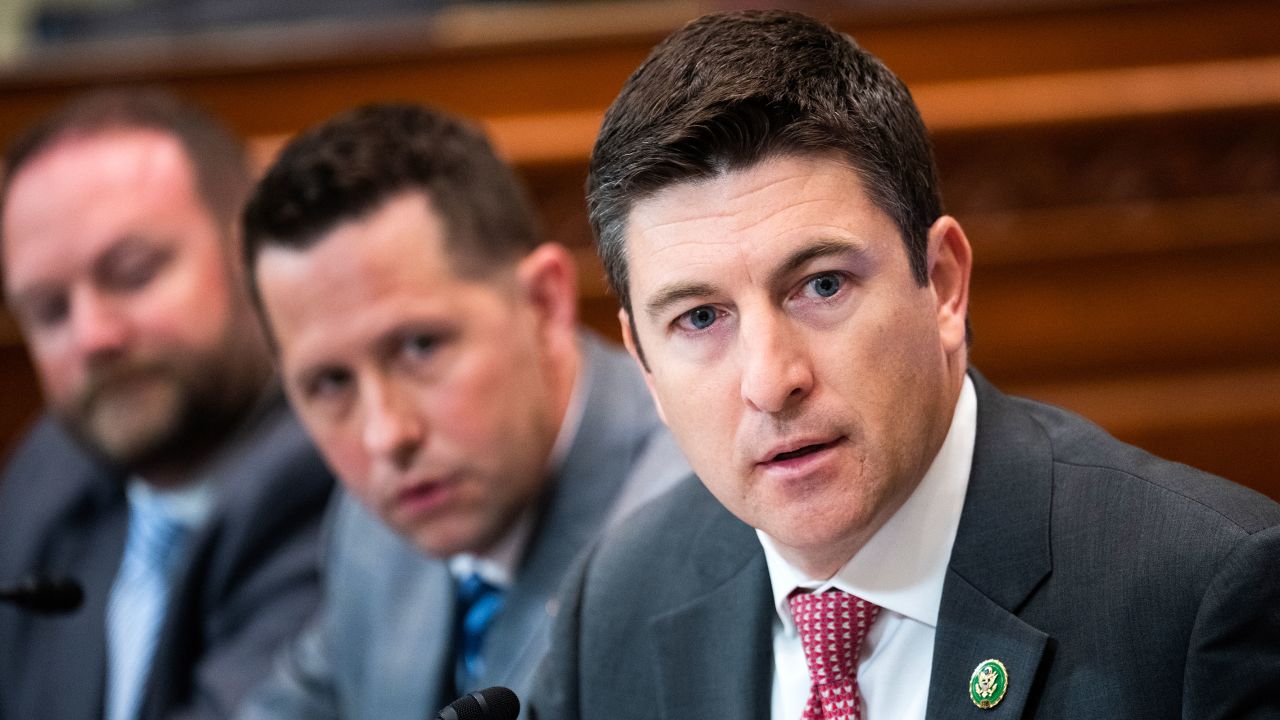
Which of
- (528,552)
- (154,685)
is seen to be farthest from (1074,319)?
(154,685)

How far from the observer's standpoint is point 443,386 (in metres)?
1.75

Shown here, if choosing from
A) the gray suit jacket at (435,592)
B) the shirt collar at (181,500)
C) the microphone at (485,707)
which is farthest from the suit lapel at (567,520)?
the shirt collar at (181,500)

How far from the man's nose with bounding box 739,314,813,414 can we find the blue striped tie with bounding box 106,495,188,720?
1.53 metres

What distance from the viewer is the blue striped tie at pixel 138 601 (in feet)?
7.93

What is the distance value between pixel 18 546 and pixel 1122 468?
6.99ft

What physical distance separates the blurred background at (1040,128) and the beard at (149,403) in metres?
0.97

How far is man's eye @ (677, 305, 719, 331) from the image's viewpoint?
120 cm

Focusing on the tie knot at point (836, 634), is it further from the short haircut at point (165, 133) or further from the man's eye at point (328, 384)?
the short haircut at point (165, 133)

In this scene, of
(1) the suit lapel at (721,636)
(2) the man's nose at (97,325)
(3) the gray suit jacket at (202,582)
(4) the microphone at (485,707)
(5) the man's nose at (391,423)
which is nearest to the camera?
(4) the microphone at (485,707)

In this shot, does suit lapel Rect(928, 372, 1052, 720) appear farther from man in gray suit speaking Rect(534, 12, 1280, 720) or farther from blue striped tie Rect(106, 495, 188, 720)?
blue striped tie Rect(106, 495, 188, 720)

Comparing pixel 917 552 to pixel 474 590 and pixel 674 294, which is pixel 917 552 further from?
pixel 474 590

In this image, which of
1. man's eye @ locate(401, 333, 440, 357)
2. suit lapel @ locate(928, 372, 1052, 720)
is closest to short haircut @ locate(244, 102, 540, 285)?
man's eye @ locate(401, 333, 440, 357)

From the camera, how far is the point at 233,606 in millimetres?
2318

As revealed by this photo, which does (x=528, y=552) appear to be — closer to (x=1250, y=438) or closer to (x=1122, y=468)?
(x=1122, y=468)
